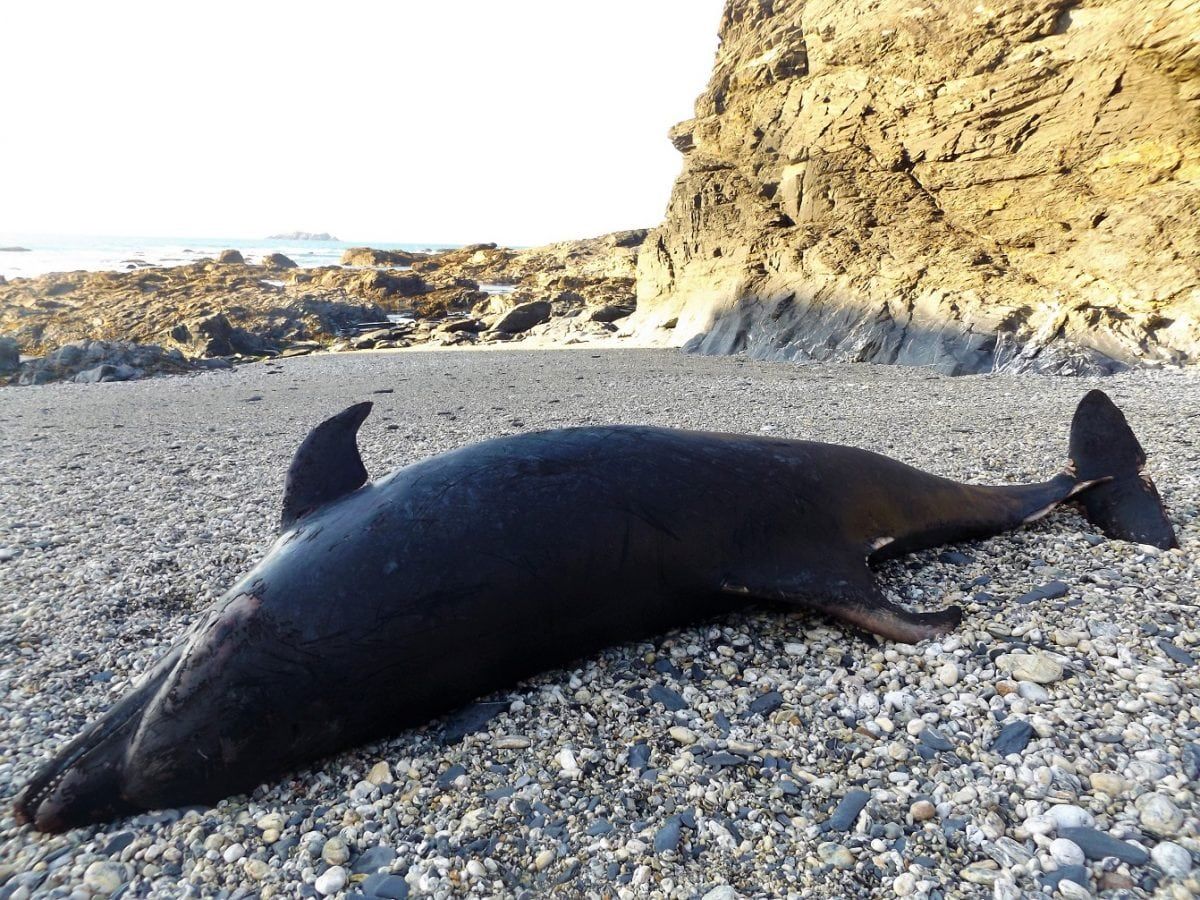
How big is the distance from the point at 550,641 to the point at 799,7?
61.7 feet

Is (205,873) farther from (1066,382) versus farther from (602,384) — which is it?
(1066,382)

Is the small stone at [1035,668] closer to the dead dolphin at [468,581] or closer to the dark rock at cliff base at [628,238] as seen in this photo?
the dead dolphin at [468,581]

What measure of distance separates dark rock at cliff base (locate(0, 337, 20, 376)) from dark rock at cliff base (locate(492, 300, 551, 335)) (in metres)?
13.0

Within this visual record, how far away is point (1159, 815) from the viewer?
2.17 meters

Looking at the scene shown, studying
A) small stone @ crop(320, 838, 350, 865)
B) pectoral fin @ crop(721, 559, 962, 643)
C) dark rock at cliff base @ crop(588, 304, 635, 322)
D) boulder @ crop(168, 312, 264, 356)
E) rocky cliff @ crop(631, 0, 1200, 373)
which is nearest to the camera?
small stone @ crop(320, 838, 350, 865)

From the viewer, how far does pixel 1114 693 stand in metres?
2.80

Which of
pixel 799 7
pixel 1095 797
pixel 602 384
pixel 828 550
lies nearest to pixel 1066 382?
pixel 602 384

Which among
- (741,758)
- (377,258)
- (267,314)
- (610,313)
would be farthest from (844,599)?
(377,258)

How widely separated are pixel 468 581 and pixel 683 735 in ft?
3.54

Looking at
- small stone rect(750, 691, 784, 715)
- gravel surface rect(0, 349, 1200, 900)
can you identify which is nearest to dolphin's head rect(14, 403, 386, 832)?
gravel surface rect(0, 349, 1200, 900)

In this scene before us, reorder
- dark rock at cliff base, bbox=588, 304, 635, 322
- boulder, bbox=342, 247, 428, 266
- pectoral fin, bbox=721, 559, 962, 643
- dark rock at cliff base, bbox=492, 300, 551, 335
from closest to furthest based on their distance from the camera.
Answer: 1. pectoral fin, bbox=721, 559, 962, 643
2. dark rock at cliff base, bbox=588, 304, 635, 322
3. dark rock at cliff base, bbox=492, 300, 551, 335
4. boulder, bbox=342, 247, 428, 266

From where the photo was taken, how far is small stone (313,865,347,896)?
2.29 meters

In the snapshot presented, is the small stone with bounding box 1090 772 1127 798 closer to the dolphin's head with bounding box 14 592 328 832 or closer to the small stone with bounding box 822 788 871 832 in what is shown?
the small stone with bounding box 822 788 871 832

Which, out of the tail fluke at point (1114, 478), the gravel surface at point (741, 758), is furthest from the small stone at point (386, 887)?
the tail fluke at point (1114, 478)
